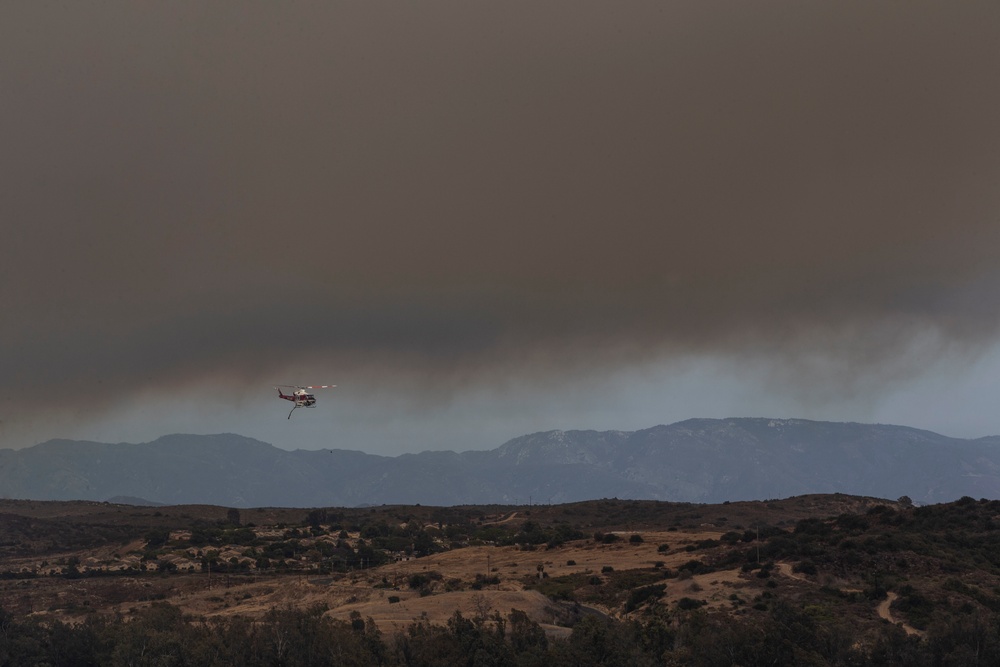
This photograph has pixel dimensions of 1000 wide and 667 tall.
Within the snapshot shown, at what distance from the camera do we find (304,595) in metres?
89.4

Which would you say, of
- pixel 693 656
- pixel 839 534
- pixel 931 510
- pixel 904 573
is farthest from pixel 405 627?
pixel 931 510

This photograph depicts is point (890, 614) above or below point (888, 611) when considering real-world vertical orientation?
below

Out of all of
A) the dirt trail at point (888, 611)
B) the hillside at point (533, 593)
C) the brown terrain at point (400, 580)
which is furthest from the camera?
the brown terrain at point (400, 580)

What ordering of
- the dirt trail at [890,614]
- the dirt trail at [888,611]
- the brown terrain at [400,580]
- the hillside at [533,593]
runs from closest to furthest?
the hillside at [533,593] → the dirt trail at [890,614] → the dirt trail at [888,611] → the brown terrain at [400,580]

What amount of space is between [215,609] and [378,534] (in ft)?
206

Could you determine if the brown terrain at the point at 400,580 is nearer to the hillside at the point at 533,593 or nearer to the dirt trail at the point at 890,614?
the dirt trail at the point at 890,614

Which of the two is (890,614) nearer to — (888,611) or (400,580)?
(888,611)

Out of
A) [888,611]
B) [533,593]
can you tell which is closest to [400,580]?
[533,593]

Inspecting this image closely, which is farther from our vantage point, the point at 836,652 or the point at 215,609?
the point at 215,609

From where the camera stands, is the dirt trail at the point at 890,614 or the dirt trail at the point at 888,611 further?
the dirt trail at the point at 888,611

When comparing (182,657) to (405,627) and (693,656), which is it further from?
(693,656)

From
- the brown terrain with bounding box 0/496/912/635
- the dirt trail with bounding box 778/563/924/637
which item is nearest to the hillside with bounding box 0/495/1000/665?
the dirt trail with bounding box 778/563/924/637

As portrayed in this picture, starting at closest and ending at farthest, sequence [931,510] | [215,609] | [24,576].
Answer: [215,609] < [931,510] < [24,576]

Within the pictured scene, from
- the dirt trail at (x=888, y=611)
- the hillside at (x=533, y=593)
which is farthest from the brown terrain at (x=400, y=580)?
the hillside at (x=533, y=593)
